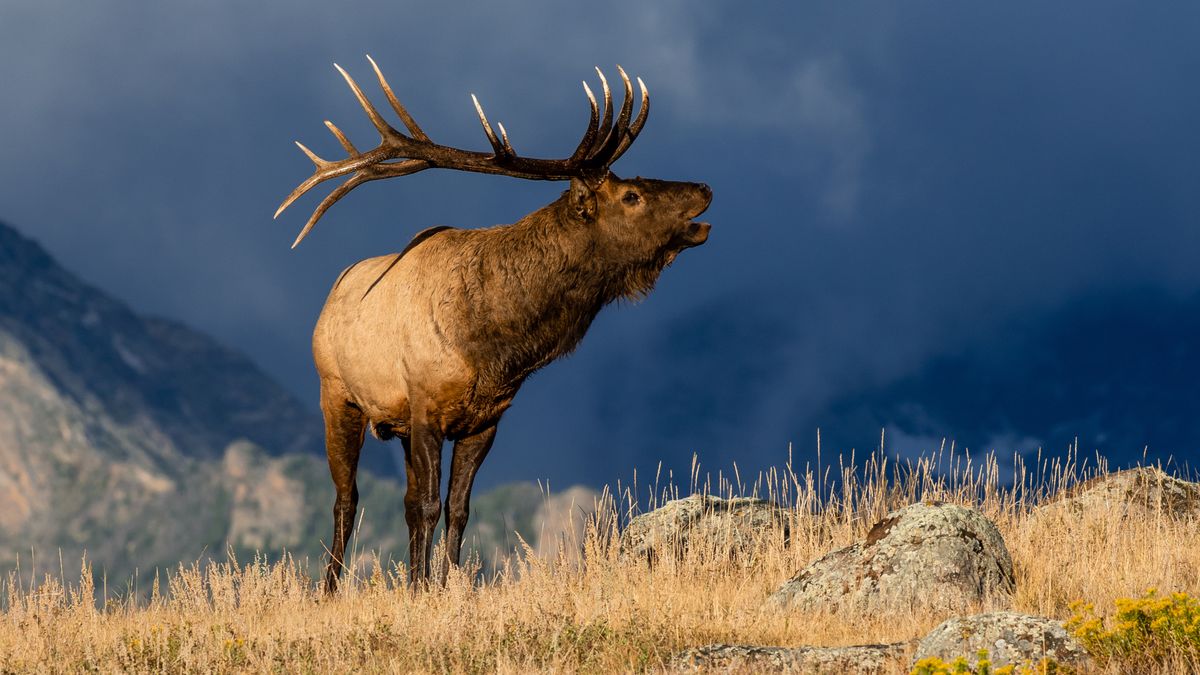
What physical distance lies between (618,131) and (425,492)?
2.90 metres

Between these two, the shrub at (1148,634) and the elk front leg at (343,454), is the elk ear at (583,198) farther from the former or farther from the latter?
the shrub at (1148,634)

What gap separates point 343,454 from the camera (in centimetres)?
1112

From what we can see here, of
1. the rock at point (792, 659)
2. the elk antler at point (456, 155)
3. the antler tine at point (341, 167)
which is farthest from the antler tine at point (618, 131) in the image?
the rock at point (792, 659)

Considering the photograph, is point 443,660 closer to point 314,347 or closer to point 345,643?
point 345,643

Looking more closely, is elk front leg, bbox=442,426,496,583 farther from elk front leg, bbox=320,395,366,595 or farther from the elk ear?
the elk ear

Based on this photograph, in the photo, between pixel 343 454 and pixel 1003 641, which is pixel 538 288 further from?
pixel 1003 641

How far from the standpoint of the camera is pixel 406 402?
32.8 feet

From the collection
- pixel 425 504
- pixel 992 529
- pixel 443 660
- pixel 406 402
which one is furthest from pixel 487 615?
pixel 992 529

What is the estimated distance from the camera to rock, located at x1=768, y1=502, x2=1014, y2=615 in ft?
28.6

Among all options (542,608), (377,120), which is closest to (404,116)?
(377,120)

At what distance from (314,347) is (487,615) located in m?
4.02

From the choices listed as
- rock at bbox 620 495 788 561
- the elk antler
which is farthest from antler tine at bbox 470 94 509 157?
rock at bbox 620 495 788 561

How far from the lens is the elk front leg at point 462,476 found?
9.84m

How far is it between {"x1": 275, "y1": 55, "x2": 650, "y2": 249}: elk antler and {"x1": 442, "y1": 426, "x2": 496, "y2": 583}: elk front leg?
1.90m
